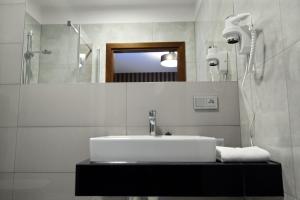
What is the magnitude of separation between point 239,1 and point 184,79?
55cm

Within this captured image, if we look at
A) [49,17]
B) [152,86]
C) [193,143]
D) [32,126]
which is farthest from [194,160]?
[49,17]

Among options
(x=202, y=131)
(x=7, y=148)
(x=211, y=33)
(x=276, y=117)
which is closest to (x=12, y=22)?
(x=7, y=148)

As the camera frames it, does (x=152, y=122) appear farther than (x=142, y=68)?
No

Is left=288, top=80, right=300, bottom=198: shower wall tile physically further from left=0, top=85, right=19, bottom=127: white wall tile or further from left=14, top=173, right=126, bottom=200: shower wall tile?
left=0, top=85, right=19, bottom=127: white wall tile

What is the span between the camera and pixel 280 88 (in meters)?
0.91

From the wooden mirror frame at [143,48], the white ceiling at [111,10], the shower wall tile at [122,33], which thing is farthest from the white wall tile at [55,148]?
the white ceiling at [111,10]

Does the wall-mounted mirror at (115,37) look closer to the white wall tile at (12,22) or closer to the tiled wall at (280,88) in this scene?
the white wall tile at (12,22)

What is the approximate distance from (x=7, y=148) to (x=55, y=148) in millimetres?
310

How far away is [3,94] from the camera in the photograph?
5.03 feet

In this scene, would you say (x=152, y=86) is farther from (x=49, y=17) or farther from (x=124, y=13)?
(x=49, y=17)

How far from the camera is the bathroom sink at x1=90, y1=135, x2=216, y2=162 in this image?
3.31 feet

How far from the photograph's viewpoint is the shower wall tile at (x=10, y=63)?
61.1 inches

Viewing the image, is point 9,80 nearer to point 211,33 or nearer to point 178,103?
point 178,103

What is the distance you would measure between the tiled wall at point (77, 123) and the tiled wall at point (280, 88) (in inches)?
12.7
